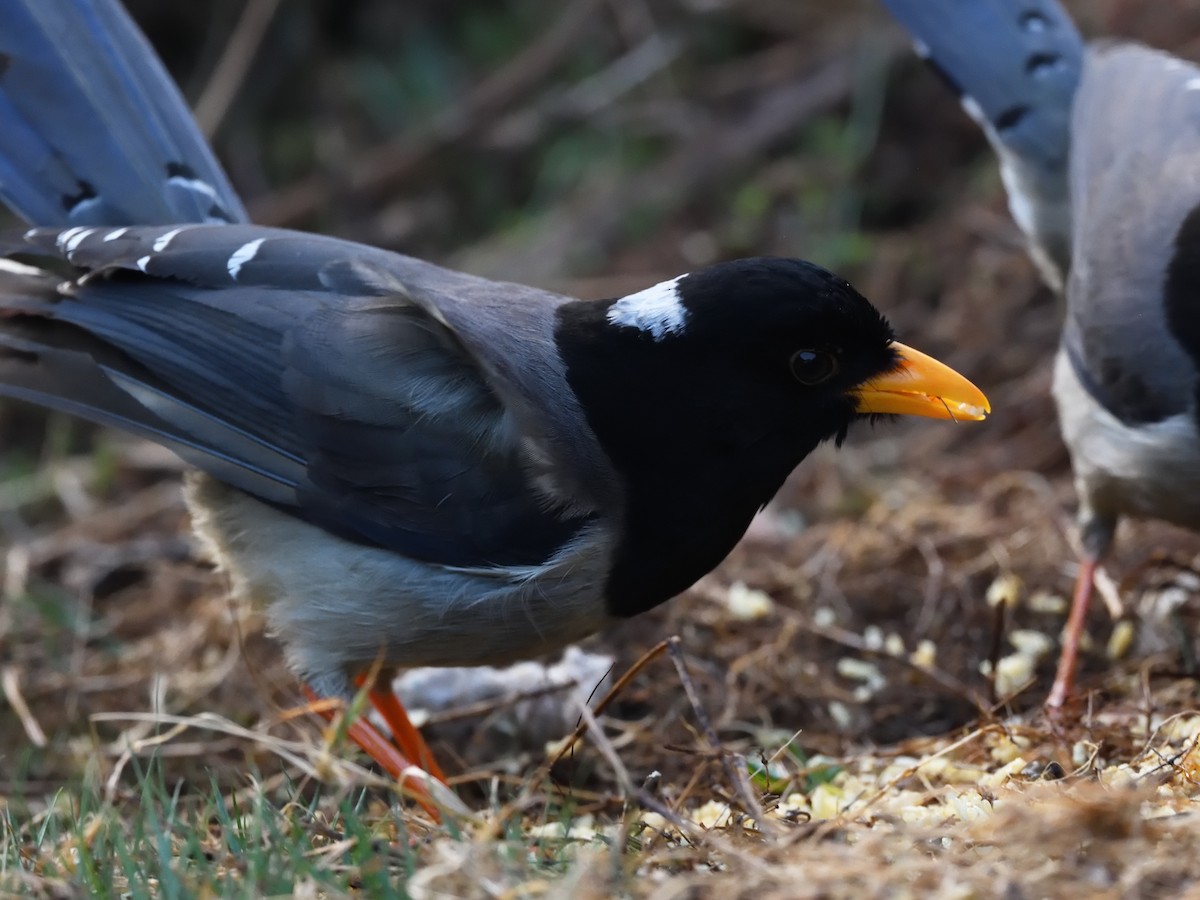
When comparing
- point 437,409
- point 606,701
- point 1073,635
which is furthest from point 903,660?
point 437,409

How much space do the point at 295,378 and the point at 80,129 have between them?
4.21ft

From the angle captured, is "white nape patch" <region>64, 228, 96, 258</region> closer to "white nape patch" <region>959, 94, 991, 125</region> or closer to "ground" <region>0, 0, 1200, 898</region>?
"ground" <region>0, 0, 1200, 898</region>

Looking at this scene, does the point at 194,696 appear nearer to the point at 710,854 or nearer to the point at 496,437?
the point at 496,437

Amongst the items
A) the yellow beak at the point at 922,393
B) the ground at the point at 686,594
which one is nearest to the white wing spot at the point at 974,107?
the ground at the point at 686,594

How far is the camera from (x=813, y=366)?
11.3ft

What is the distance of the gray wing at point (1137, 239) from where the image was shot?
4234mm

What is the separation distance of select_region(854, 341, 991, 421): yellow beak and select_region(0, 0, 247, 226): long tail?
7.12 feet

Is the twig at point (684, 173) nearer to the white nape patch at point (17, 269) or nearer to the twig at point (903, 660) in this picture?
the twig at point (903, 660)

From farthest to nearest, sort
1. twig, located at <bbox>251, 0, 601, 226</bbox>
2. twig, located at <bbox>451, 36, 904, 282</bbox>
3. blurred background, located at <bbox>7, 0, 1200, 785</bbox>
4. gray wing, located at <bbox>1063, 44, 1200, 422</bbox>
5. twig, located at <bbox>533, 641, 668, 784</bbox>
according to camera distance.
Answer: twig, located at <bbox>251, 0, 601, 226</bbox>
twig, located at <bbox>451, 36, 904, 282</bbox>
blurred background, located at <bbox>7, 0, 1200, 785</bbox>
gray wing, located at <bbox>1063, 44, 1200, 422</bbox>
twig, located at <bbox>533, 641, 668, 784</bbox>

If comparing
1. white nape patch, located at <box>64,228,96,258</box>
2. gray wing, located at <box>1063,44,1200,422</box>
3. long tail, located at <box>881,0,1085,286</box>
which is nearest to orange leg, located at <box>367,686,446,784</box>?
white nape patch, located at <box>64,228,96,258</box>

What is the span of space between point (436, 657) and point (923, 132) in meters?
5.64

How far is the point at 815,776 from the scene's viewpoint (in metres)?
3.71

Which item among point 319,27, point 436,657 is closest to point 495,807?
point 436,657

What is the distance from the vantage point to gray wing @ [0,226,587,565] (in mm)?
3521
